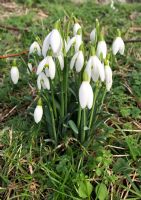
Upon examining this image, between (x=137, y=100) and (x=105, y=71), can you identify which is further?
(x=137, y=100)

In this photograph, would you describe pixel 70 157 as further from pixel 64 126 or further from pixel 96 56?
pixel 96 56

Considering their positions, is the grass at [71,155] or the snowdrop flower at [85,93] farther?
→ the grass at [71,155]

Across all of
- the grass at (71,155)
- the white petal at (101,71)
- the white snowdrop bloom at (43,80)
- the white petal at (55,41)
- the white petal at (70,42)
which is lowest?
the grass at (71,155)

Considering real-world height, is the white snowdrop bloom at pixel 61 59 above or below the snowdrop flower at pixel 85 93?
above

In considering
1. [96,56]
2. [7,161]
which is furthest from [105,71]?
[7,161]

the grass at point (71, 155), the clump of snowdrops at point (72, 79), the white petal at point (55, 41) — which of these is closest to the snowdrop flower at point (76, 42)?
the clump of snowdrops at point (72, 79)

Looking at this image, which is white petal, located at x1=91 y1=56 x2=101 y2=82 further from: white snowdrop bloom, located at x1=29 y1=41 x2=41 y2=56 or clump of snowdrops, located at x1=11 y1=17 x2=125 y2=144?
white snowdrop bloom, located at x1=29 y1=41 x2=41 y2=56

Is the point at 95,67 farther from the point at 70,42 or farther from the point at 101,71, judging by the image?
the point at 70,42

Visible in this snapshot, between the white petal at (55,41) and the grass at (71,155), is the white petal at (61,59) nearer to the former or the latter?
the white petal at (55,41)
